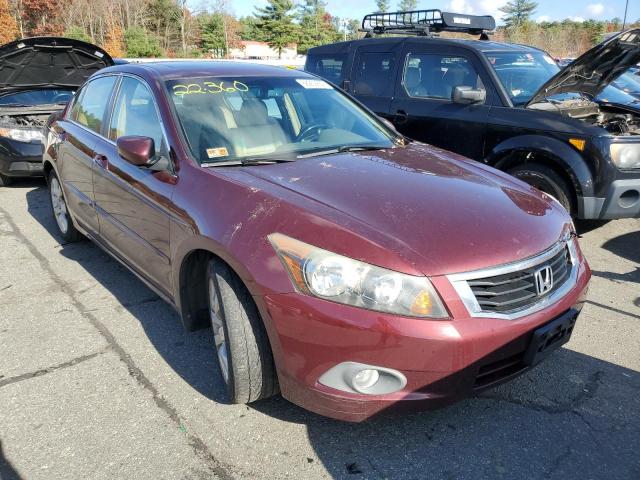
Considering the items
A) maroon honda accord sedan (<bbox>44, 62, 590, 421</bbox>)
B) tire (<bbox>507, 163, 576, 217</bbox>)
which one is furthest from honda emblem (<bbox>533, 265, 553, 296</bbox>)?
tire (<bbox>507, 163, 576, 217</bbox>)

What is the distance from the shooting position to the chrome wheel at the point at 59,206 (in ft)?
16.3

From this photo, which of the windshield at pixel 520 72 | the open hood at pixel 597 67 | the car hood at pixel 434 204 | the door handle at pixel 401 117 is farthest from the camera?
the door handle at pixel 401 117

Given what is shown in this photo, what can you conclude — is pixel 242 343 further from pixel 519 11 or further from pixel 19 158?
pixel 519 11

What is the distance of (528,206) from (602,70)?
2851 mm

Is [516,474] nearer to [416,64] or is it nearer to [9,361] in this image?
[9,361]

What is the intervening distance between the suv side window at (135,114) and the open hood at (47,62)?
13.4ft

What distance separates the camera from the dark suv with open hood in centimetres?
690

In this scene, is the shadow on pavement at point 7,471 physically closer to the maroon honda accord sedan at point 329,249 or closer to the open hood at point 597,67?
the maroon honda accord sedan at point 329,249

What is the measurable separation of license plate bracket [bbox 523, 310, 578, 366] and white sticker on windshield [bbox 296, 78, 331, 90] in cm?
236

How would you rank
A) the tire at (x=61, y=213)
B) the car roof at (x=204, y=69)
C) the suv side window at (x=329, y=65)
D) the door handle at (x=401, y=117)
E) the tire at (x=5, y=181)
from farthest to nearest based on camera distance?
the tire at (x=5, y=181) → the suv side window at (x=329, y=65) → the door handle at (x=401, y=117) → the tire at (x=61, y=213) → the car roof at (x=204, y=69)

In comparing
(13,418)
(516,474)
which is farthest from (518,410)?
(13,418)

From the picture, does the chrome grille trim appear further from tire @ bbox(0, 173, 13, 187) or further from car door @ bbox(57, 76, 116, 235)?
tire @ bbox(0, 173, 13, 187)

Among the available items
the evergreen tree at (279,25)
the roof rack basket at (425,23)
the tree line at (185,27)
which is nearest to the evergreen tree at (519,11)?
the tree line at (185,27)

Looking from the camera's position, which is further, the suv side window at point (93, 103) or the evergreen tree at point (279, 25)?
the evergreen tree at point (279, 25)
